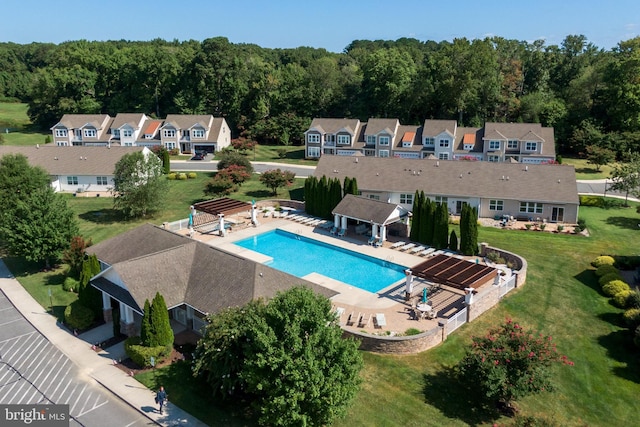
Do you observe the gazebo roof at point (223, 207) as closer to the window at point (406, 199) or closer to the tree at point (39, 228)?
the tree at point (39, 228)

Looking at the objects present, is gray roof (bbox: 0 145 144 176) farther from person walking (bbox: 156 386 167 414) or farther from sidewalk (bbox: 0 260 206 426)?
person walking (bbox: 156 386 167 414)

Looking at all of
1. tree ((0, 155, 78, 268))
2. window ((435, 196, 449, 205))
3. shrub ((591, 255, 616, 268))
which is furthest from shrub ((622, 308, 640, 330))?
tree ((0, 155, 78, 268))

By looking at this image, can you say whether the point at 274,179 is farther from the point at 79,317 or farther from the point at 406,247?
the point at 79,317

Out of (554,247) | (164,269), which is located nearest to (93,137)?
(164,269)

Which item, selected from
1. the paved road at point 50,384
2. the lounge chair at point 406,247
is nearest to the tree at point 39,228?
the paved road at point 50,384

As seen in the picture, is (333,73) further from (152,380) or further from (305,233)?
(152,380)
